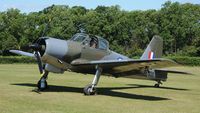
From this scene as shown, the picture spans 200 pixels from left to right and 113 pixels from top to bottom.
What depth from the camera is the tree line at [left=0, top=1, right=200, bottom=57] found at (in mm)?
91938

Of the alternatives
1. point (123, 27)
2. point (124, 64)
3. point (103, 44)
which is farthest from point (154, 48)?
point (123, 27)

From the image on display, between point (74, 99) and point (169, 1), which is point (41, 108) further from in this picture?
Answer: point (169, 1)

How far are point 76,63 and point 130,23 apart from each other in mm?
81467

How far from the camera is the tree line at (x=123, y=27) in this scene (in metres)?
91.9

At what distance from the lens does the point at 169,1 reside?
10806 centimetres

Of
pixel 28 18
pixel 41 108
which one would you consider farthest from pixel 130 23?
pixel 41 108

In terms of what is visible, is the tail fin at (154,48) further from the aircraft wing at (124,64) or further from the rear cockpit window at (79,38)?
the rear cockpit window at (79,38)

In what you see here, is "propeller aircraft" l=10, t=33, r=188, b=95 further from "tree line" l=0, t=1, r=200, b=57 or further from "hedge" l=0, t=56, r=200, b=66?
"tree line" l=0, t=1, r=200, b=57

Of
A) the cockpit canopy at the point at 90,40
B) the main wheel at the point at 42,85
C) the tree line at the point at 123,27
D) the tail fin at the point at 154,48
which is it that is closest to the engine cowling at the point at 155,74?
the tail fin at the point at 154,48

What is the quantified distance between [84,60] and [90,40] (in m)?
0.97

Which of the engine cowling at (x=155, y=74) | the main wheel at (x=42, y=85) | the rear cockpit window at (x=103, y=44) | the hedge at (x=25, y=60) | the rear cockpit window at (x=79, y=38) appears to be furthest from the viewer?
the hedge at (x=25, y=60)

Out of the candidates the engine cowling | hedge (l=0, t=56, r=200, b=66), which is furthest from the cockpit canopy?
hedge (l=0, t=56, r=200, b=66)

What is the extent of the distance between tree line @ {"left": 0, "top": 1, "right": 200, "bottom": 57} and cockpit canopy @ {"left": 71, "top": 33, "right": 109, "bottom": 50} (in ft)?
228

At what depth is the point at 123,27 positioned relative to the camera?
96188mm
